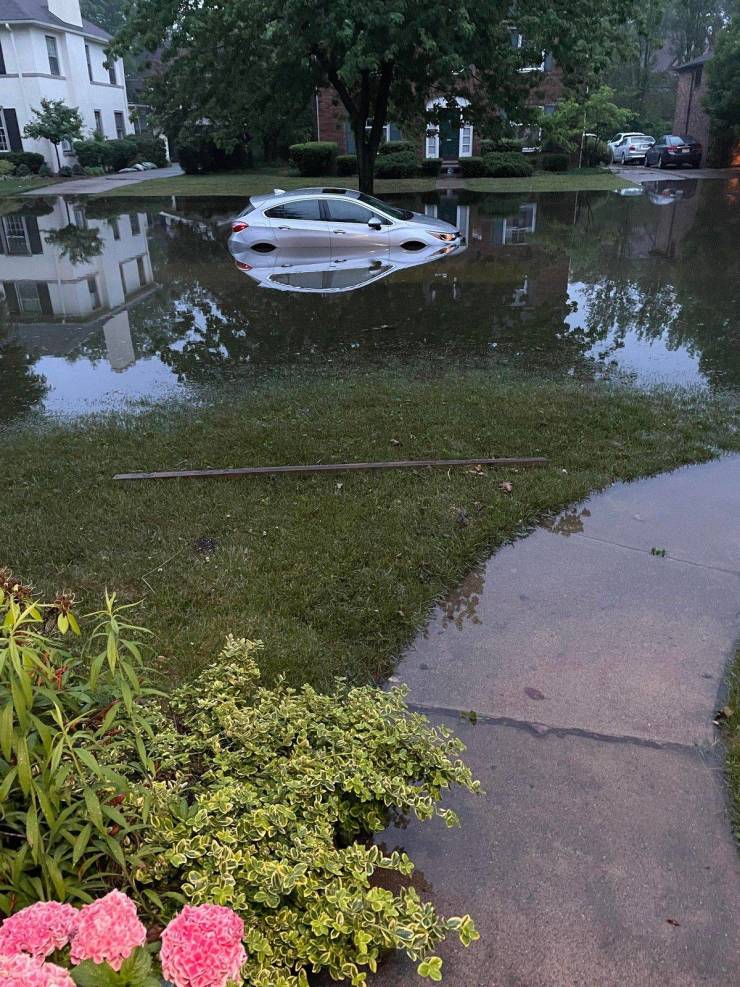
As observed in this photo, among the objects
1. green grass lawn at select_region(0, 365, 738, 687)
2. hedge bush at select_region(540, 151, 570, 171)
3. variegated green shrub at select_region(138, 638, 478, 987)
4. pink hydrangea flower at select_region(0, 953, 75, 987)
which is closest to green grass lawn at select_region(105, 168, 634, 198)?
hedge bush at select_region(540, 151, 570, 171)

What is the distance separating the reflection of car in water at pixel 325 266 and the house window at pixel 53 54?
30.9 meters

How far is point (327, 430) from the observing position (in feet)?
22.1

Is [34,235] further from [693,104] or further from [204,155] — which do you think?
[693,104]

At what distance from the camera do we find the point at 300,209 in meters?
15.4

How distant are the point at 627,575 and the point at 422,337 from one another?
5.97m

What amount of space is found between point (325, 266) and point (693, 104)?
138ft

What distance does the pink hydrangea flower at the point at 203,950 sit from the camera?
5.70 feet

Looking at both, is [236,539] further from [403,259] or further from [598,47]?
[598,47]

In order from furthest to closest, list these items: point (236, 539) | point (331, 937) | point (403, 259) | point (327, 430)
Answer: point (403, 259) < point (327, 430) < point (236, 539) < point (331, 937)

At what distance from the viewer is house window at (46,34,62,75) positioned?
38.2 metres

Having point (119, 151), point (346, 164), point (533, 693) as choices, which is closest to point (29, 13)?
point (119, 151)

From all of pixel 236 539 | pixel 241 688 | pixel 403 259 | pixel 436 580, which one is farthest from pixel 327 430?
pixel 403 259

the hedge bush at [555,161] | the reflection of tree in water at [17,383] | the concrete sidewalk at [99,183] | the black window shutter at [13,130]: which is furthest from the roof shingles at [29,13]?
the reflection of tree in water at [17,383]

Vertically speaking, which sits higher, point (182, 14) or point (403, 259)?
point (182, 14)
